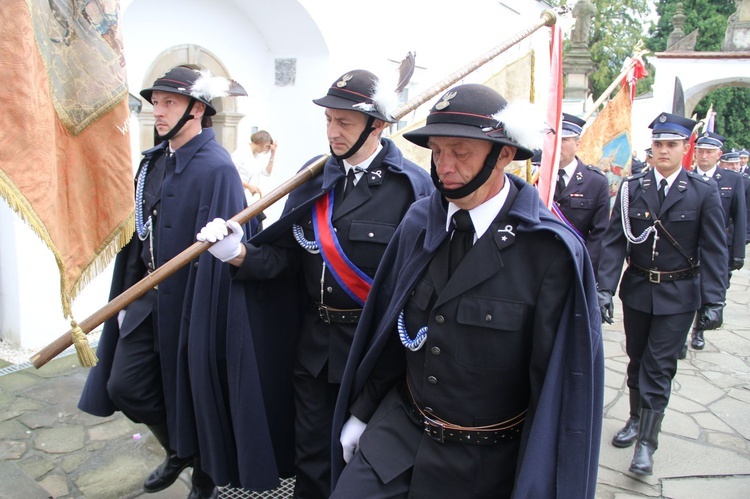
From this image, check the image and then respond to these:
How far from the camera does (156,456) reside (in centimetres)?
403

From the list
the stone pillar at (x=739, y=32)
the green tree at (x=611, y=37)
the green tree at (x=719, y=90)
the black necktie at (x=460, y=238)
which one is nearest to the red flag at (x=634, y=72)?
the black necktie at (x=460, y=238)

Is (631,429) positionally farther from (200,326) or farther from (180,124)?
(180,124)

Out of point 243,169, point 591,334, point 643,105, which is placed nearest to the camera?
point 591,334

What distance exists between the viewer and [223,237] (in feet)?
9.56

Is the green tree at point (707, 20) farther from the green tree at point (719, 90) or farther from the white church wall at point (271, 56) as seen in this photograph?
the white church wall at point (271, 56)

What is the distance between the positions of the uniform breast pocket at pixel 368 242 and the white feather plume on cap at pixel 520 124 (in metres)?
1.08

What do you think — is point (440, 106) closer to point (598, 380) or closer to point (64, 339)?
point (598, 380)

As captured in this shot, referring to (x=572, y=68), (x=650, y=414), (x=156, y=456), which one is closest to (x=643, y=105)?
(x=572, y=68)

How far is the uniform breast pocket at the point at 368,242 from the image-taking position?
306 centimetres

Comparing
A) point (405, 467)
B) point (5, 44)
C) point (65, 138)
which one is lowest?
point (405, 467)

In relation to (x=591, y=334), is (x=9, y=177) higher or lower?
higher

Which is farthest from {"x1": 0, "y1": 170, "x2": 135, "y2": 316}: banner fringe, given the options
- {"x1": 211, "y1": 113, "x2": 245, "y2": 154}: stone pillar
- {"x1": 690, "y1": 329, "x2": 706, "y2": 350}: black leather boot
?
{"x1": 690, "y1": 329, "x2": 706, "y2": 350}: black leather boot

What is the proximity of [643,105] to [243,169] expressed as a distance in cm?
1655

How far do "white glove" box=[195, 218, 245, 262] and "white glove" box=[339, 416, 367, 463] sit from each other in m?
0.97
